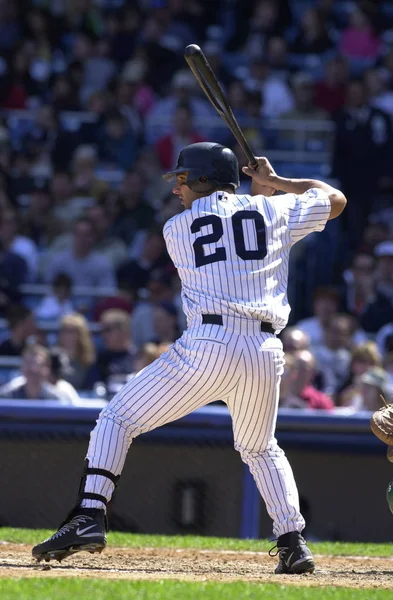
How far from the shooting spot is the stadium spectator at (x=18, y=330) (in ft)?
32.8

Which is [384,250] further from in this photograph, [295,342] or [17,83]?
[17,83]

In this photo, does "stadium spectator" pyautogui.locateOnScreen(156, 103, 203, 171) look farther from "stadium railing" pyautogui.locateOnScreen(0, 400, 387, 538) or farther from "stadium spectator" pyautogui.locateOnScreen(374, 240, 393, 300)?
"stadium railing" pyautogui.locateOnScreen(0, 400, 387, 538)

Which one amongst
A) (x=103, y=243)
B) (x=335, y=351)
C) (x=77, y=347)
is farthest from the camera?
(x=103, y=243)

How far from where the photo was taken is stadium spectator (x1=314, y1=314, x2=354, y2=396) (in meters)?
→ 9.58

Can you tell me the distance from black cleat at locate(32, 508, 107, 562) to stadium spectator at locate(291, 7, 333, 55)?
10339 mm

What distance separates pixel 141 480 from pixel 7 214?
4.47 meters

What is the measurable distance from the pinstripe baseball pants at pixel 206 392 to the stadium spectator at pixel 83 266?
646 cm

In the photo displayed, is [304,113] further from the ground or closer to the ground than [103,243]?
further from the ground

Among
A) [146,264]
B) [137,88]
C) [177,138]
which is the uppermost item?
[137,88]

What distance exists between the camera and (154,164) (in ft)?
39.8

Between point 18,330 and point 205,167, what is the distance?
5.46 meters

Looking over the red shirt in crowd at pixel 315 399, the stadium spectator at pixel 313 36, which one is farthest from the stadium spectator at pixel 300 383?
the stadium spectator at pixel 313 36

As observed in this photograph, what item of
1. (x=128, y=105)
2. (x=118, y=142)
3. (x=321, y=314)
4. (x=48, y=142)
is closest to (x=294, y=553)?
(x=321, y=314)

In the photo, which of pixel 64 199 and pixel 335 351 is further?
pixel 64 199
